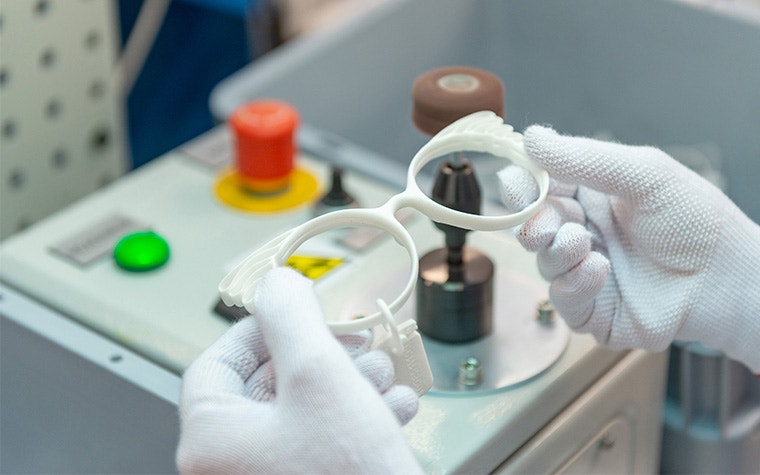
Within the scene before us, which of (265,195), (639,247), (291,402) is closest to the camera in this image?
(291,402)

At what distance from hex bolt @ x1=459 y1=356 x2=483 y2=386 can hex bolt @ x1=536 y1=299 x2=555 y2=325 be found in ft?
0.20

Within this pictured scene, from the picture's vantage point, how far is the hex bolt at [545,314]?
626 millimetres

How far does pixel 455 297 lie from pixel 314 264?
13 cm

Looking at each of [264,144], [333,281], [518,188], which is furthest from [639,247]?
[264,144]

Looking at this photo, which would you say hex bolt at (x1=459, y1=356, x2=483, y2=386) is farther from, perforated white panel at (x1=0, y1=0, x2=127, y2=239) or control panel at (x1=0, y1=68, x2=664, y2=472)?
perforated white panel at (x1=0, y1=0, x2=127, y2=239)

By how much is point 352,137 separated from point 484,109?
445 mm

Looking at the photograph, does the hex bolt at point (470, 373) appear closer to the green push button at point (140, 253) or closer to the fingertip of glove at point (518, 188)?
the fingertip of glove at point (518, 188)

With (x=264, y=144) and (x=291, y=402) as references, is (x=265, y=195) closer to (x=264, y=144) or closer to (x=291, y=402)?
(x=264, y=144)

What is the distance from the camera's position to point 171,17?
119 centimetres

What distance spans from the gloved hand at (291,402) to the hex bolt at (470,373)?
14 cm

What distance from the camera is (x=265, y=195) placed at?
78 centimetres

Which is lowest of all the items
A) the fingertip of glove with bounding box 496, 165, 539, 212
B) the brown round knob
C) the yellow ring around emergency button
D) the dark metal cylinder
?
Answer: the yellow ring around emergency button

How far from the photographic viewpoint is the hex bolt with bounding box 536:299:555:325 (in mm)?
626

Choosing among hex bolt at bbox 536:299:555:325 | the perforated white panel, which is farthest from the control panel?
the perforated white panel
